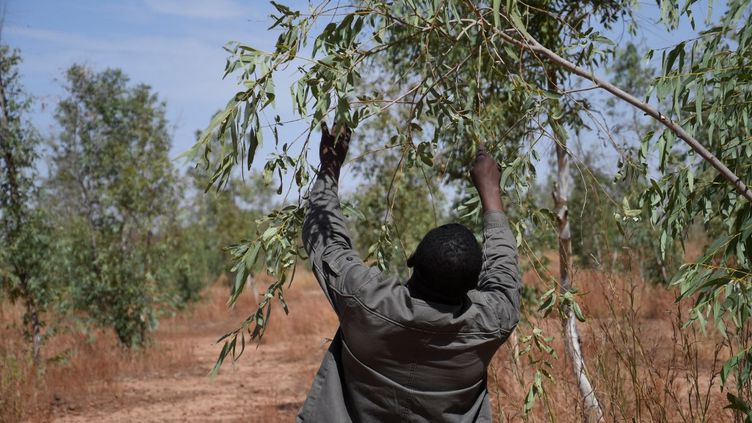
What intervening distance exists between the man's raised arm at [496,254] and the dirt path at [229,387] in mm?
4748

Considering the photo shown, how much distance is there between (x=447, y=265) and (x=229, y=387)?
30.1 feet

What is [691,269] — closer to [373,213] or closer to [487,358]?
[487,358]

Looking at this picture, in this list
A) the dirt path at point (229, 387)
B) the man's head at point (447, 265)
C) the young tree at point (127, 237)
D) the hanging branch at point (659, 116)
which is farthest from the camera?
the young tree at point (127, 237)

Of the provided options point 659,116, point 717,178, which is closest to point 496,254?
point 659,116

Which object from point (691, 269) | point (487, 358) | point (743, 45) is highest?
point (743, 45)

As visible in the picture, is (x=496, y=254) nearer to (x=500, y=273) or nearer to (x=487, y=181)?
(x=500, y=273)

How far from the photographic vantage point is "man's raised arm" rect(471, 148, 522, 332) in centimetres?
221

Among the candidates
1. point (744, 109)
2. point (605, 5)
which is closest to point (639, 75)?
point (605, 5)

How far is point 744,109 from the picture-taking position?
10.1 ft

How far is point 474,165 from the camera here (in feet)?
8.44

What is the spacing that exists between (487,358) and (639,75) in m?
15.8

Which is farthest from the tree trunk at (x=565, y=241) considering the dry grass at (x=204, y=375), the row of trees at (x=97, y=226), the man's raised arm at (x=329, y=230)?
the row of trees at (x=97, y=226)

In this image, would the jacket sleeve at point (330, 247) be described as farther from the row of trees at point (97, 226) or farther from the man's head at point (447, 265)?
the row of trees at point (97, 226)

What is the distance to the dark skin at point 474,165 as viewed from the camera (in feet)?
8.00
